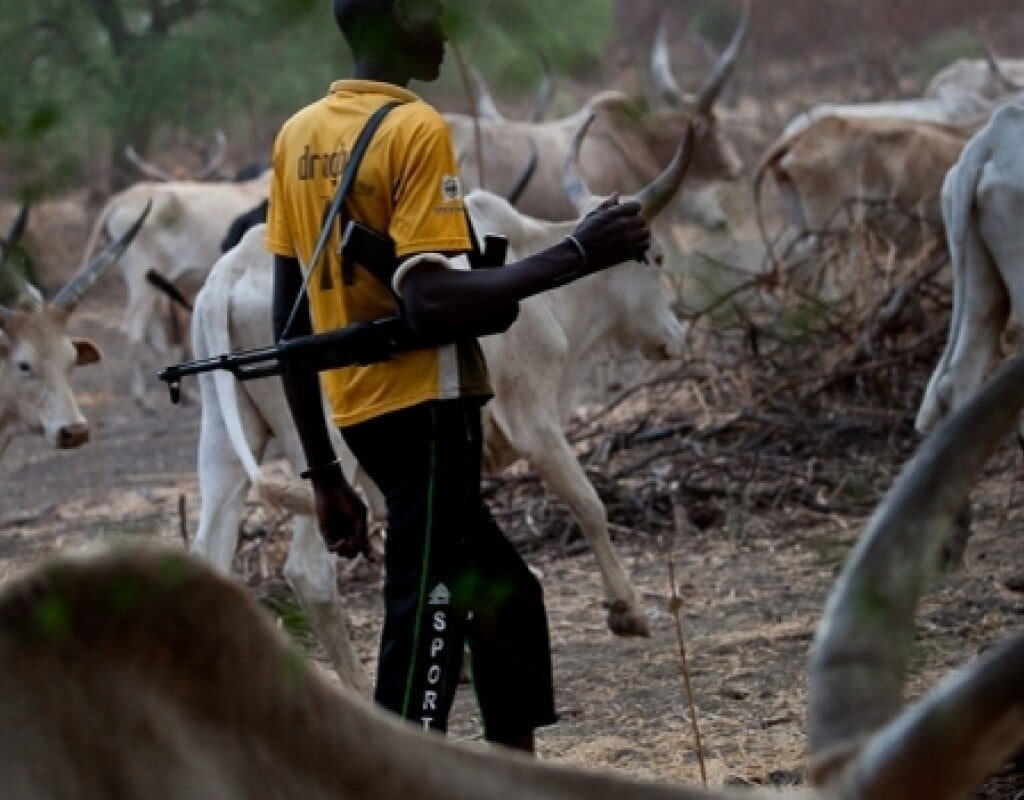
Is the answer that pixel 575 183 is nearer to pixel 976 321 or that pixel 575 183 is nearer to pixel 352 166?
pixel 976 321

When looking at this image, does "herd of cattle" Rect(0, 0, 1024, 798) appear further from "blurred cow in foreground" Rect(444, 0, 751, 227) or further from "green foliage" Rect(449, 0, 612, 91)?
"green foliage" Rect(449, 0, 612, 91)

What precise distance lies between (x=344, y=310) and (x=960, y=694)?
1.99 m

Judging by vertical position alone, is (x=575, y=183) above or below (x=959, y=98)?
above

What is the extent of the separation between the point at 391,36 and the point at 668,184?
208 cm

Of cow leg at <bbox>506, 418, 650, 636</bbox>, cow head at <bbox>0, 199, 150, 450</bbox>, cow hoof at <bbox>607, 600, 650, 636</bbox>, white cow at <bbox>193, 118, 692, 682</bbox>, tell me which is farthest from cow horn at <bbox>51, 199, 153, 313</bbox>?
cow hoof at <bbox>607, 600, 650, 636</bbox>

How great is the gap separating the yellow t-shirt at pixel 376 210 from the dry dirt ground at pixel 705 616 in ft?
1.50

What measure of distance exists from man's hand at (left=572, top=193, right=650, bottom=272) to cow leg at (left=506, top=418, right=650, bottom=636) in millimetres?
2046

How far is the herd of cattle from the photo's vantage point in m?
1.77

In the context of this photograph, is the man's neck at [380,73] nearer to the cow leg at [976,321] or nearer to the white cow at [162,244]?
the cow leg at [976,321]

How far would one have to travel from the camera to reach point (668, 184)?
538cm

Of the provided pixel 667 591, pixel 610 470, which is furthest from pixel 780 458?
pixel 667 591

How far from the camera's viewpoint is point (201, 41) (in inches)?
392

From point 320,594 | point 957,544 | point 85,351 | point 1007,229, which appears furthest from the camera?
point 85,351

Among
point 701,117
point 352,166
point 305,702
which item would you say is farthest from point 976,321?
Answer: point 701,117
